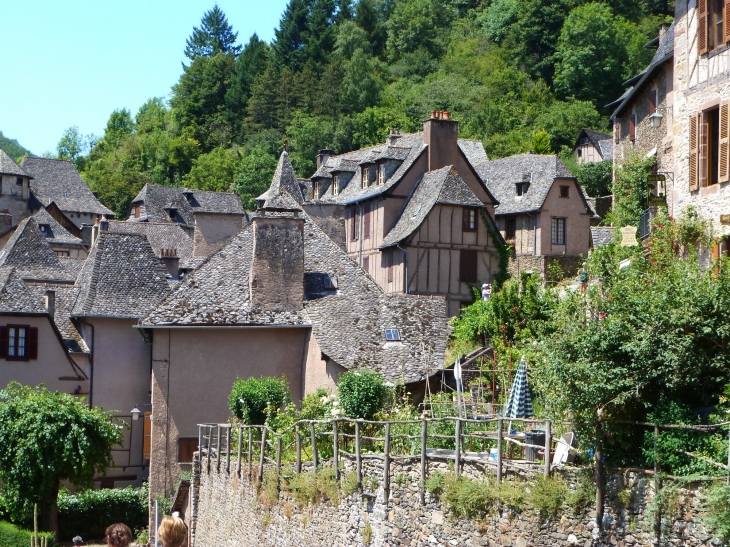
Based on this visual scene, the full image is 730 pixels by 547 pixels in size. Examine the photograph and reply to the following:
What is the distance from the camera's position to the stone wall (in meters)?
13.2

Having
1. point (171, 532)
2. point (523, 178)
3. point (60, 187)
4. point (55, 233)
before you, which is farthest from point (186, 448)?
point (60, 187)

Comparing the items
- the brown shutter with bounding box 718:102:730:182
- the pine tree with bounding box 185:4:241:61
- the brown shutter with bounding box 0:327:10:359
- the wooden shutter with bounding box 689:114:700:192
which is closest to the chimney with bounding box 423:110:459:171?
the brown shutter with bounding box 0:327:10:359

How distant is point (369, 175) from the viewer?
4528cm

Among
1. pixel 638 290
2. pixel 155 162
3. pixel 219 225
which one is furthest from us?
pixel 155 162

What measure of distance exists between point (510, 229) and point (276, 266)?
62.4ft

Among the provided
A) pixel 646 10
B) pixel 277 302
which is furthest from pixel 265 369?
pixel 646 10

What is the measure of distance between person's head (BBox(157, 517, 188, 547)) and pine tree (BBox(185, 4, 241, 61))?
405 ft

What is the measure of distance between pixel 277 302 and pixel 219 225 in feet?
83.7

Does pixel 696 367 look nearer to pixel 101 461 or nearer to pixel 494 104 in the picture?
pixel 101 461

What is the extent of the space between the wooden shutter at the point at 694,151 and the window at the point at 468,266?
21.8 metres

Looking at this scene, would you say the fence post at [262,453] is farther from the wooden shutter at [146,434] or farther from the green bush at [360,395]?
the wooden shutter at [146,434]

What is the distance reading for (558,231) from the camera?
45.9 metres

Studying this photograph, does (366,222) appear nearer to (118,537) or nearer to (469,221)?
(469,221)

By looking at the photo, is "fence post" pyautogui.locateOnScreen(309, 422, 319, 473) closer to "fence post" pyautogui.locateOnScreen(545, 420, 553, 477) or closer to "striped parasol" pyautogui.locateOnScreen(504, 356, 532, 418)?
"striped parasol" pyautogui.locateOnScreen(504, 356, 532, 418)
